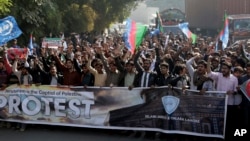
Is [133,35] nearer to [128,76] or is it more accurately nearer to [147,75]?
[128,76]

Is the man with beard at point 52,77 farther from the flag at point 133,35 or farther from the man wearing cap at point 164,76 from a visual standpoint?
the flag at point 133,35

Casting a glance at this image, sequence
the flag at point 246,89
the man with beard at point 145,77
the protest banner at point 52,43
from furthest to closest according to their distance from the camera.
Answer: the protest banner at point 52,43 < the man with beard at point 145,77 < the flag at point 246,89

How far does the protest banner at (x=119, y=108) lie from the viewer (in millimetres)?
8484

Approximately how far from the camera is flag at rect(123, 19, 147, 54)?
13.6m

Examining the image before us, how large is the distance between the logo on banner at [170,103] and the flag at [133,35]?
4.85 m

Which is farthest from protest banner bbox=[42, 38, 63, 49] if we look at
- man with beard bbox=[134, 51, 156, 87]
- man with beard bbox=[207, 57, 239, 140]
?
man with beard bbox=[207, 57, 239, 140]

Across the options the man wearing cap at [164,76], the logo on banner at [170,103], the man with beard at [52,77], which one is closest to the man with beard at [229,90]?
the logo on banner at [170,103]

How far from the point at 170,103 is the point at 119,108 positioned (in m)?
1.09

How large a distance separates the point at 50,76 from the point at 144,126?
2.55 meters

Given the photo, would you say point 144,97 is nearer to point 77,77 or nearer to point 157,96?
point 157,96

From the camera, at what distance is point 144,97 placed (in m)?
9.02

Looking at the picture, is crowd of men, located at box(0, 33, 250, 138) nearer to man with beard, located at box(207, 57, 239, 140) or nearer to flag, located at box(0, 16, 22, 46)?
man with beard, located at box(207, 57, 239, 140)

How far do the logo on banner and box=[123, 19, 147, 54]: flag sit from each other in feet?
15.9

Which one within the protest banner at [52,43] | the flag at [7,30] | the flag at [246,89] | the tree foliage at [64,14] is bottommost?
the flag at [246,89]
